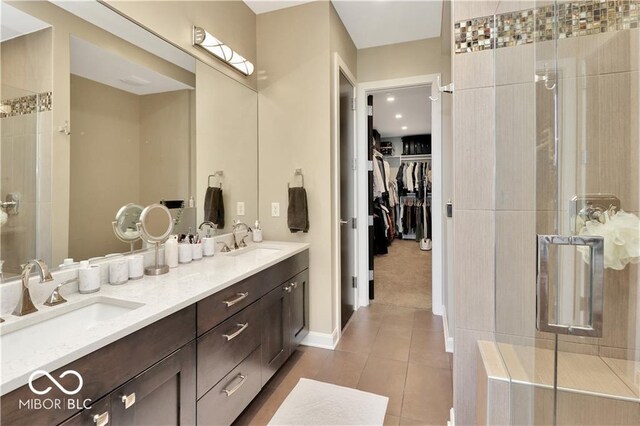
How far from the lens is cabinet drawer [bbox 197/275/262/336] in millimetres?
1305

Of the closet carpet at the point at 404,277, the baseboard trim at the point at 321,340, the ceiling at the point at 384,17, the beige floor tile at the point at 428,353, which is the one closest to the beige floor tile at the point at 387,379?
the beige floor tile at the point at 428,353

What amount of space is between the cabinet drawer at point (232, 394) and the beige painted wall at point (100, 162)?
2.86 ft

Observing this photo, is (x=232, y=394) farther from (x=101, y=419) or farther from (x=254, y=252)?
(x=254, y=252)

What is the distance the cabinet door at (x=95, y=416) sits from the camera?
2.73 feet

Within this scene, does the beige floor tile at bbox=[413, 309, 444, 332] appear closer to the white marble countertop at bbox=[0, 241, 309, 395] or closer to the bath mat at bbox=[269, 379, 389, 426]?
the bath mat at bbox=[269, 379, 389, 426]

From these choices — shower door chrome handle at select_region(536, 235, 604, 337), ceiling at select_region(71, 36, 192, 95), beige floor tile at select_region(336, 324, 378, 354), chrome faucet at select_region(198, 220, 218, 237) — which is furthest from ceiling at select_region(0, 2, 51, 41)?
beige floor tile at select_region(336, 324, 378, 354)

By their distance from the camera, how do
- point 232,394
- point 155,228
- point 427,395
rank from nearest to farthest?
point 232,394
point 155,228
point 427,395

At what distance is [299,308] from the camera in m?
2.31

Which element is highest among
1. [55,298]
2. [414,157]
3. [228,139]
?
[414,157]

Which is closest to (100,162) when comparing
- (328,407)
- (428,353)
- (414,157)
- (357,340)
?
(328,407)

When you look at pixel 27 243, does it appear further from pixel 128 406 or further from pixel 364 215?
pixel 364 215

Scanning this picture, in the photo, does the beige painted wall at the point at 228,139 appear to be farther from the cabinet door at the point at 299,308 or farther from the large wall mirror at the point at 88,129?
the cabinet door at the point at 299,308

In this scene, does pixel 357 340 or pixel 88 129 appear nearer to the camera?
pixel 88 129

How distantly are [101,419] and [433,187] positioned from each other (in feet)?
9.90
